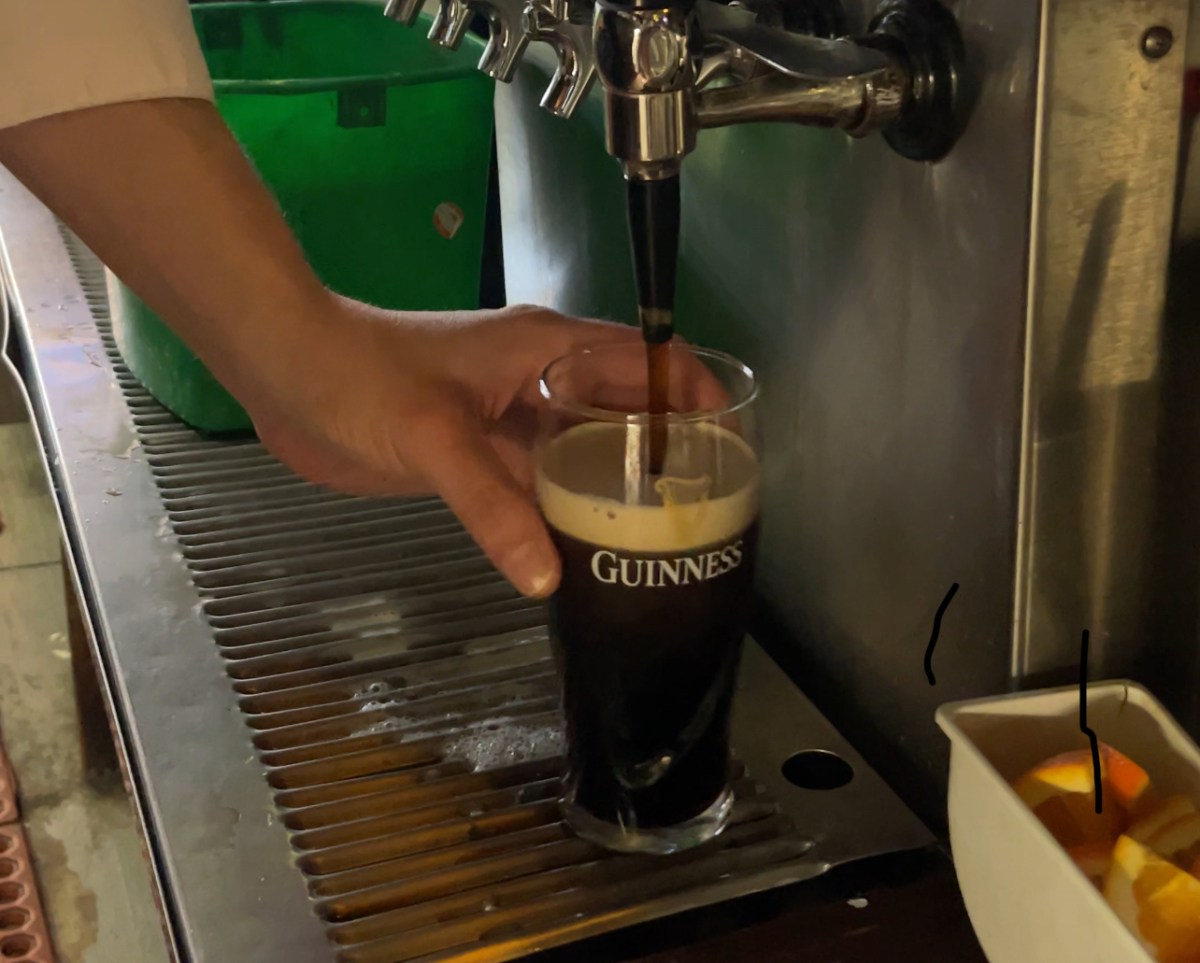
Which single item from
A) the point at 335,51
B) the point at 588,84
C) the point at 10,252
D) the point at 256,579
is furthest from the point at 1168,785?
the point at 10,252

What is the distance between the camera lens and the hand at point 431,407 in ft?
1.60

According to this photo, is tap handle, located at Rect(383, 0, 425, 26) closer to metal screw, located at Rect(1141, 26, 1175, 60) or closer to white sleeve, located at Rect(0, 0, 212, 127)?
white sleeve, located at Rect(0, 0, 212, 127)

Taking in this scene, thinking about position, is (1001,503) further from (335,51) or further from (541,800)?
(335,51)

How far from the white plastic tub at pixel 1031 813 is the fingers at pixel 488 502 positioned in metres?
0.15

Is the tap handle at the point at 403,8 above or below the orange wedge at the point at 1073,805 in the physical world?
above

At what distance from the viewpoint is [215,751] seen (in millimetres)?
570

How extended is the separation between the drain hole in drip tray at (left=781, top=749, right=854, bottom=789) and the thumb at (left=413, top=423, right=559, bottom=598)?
0.52 feet

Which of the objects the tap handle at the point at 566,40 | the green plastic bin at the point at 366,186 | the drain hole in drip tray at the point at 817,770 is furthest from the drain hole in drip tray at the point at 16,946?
the tap handle at the point at 566,40

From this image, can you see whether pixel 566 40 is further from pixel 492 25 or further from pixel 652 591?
pixel 652 591

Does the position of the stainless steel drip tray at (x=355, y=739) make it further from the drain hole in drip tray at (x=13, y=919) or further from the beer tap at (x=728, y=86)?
the drain hole in drip tray at (x=13, y=919)

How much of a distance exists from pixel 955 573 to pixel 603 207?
0.37m

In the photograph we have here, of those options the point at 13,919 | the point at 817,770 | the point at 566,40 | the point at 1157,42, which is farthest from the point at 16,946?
the point at 1157,42

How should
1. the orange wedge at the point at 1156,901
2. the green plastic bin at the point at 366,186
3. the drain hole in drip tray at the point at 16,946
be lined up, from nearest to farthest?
the orange wedge at the point at 1156,901 < the green plastic bin at the point at 366,186 < the drain hole in drip tray at the point at 16,946

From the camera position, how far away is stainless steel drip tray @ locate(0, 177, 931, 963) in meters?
0.49
